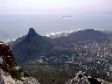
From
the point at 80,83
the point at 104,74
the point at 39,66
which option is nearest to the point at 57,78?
the point at 104,74

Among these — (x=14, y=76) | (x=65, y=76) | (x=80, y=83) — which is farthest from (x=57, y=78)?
(x=14, y=76)

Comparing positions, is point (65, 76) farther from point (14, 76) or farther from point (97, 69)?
point (14, 76)

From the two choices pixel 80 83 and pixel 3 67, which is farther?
pixel 80 83

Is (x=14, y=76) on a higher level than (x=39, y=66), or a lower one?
higher

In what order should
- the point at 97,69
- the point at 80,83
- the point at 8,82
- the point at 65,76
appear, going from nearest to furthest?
the point at 8,82 < the point at 80,83 < the point at 65,76 < the point at 97,69

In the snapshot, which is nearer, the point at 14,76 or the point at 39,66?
the point at 14,76

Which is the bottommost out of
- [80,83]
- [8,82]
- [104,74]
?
[104,74]

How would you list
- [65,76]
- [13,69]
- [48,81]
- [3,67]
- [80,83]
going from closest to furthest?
[3,67]
[13,69]
[80,83]
[48,81]
[65,76]

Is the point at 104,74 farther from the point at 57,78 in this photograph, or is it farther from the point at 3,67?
the point at 3,67

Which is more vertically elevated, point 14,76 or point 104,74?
point 14,76

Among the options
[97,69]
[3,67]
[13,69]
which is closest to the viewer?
[3,67]
